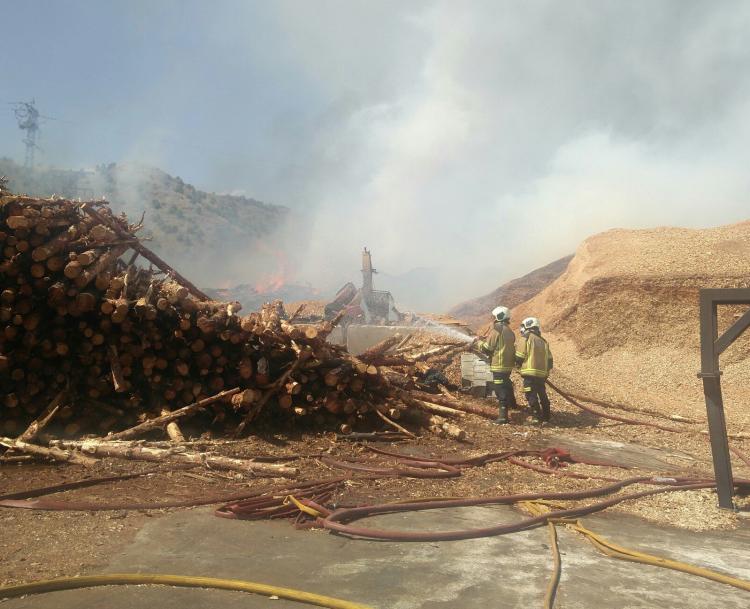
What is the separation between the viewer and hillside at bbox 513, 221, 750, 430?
14.4 m

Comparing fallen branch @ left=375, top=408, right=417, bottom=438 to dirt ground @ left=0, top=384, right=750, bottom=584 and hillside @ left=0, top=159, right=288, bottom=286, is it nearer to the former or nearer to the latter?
dirt ground @ left=0, top=384, right=750, bottom=584

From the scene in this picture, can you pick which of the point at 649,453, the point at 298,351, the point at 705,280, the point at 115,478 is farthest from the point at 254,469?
the point at 705,280

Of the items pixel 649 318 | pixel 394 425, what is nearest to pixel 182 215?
pixel 649 318

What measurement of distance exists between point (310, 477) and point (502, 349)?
4.42 m

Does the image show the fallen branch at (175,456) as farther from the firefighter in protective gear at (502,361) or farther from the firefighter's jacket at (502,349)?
the firefighter's jacket at (502,349)

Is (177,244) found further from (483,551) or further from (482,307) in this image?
(483,551)

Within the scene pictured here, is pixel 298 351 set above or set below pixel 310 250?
below

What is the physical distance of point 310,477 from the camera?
5984 millimetres

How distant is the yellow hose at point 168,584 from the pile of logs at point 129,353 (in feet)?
10.6

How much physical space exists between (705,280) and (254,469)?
51.7 ft

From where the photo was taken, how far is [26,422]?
6.96 metres

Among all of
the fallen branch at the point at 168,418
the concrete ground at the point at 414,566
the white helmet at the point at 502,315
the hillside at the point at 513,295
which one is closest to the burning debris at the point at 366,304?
the white helmet at the point at 502,315

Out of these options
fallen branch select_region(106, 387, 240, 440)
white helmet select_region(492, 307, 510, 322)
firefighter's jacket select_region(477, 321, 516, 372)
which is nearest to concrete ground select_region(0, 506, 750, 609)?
fallen branch select_region(106, 387, 240, 440)

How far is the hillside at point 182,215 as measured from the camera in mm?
53156
